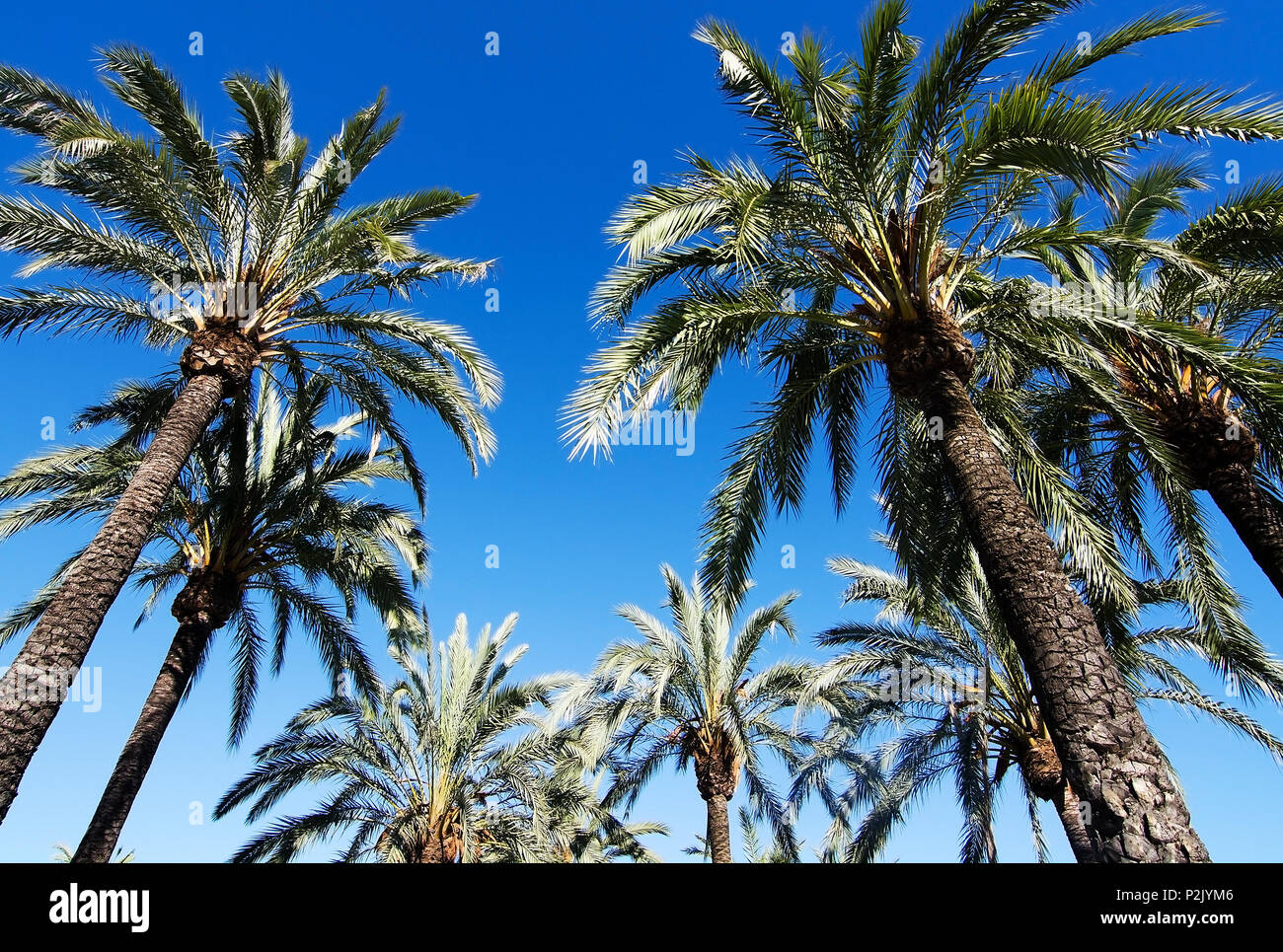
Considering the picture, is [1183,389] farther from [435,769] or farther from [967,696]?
[435,769]

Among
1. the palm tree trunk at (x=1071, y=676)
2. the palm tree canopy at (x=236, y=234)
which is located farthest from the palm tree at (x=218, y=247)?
the palm tree trunk at (x=1071, y=676)

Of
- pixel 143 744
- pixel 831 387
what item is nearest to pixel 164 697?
pixel 143 744

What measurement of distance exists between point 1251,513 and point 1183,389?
5.16 ft

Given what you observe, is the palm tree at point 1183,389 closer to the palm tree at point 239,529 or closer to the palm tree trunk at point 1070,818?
the palm tree trunk at point 1070,818

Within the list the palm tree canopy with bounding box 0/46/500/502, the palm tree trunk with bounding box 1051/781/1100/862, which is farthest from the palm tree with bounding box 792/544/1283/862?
the palm tree canopy with bounding box 0/46/500/502

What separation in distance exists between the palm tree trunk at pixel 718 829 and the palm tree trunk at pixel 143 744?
979cm

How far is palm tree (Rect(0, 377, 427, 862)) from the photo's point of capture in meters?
10.9

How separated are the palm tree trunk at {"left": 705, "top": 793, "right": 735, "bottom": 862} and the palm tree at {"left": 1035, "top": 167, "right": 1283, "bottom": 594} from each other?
9.19 metres

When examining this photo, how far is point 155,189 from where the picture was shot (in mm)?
8664

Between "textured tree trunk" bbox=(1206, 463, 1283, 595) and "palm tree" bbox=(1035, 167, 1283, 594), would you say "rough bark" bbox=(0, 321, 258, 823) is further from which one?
"textured tree trunk" bbox=(1206, 463, 1283, 595)

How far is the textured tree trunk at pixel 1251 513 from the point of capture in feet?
26.2

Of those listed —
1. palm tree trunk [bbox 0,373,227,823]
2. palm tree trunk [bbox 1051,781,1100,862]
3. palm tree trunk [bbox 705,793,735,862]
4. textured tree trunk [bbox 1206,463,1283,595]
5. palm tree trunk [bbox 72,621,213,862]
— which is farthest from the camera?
palm tree trunk [bbox 705,793,735,862]

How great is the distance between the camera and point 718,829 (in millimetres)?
15453
